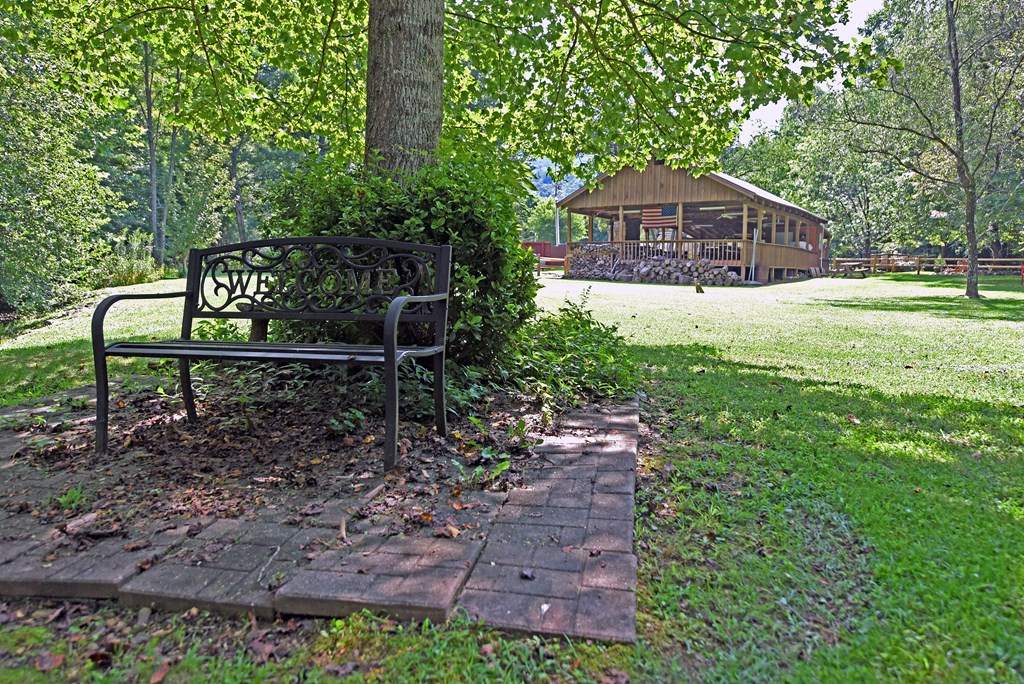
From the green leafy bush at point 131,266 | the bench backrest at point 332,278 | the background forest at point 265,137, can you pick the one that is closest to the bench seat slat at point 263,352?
the bench backrest at point 332,278

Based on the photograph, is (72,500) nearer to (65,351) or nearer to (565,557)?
(565,557)

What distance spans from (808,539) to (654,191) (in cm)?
2689

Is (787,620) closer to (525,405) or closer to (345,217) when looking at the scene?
(525,405)

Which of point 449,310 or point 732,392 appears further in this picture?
point 732,392

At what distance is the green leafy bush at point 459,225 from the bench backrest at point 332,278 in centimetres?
17

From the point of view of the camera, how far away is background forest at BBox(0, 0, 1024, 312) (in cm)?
895

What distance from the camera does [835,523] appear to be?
95.1 inches

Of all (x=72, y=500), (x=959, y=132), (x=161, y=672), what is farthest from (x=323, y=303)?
(x=959, y=132)

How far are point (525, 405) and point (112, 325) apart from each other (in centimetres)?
807

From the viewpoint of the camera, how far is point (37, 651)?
163 cm

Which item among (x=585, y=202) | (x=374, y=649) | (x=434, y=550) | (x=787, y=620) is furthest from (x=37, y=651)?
(x=585, y=202)

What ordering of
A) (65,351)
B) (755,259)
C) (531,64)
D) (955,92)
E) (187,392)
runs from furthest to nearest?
(755,259), (955,92), (531,64), (65,351), (187,392)

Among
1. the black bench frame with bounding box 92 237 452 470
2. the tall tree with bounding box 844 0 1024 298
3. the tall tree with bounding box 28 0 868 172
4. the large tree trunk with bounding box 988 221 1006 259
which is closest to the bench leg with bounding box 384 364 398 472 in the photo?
the black bench frame with bounding box 92 237 452 470

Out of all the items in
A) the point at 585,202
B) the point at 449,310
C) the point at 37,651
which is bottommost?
the point at 37,651
